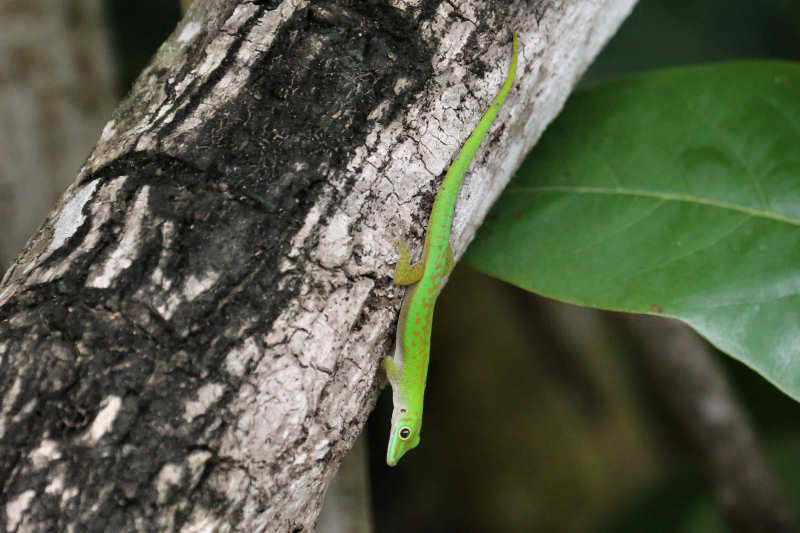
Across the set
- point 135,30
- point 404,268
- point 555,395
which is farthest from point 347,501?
point 135,30

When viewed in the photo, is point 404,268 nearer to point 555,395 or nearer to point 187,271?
point 187,271

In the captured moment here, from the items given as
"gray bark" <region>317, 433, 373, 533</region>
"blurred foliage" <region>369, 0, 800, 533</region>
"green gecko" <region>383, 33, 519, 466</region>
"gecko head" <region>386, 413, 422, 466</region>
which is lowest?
"blurred foliage" <region>369, 0, 800, 533</region>

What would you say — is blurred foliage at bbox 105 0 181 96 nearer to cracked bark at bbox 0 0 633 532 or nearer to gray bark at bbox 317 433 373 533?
cracked bark at bbox 0 0 633 532

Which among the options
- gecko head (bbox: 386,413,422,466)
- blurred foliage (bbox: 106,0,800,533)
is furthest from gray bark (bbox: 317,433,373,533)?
blurred foliage (bbox: 106,0,800,533)

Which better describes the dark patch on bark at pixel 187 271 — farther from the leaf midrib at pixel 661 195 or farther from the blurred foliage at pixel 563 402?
the blurred foliage at pixel 563 402

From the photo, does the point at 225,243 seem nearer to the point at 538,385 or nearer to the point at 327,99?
the point at 327,99
